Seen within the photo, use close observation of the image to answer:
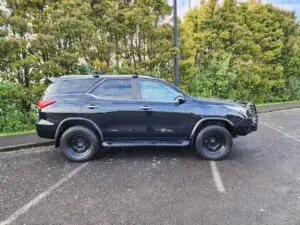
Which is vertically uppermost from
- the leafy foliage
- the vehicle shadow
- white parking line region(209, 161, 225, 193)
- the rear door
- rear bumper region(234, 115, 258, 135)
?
the leafy foliage

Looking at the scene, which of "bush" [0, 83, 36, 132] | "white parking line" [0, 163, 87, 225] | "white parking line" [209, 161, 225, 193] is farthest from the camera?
"bush" [0, 83, 36, 132]

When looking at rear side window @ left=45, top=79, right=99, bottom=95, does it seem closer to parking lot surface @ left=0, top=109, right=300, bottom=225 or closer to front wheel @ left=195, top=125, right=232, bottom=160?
parking lot surface @ left=0, top=109, right=300, bottom=225

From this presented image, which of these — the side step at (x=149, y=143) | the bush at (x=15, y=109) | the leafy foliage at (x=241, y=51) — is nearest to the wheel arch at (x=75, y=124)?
the side step at (x=149, y=143)

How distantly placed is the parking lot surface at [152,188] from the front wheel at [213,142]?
7.2 inches

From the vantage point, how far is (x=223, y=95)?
12539 millimetres

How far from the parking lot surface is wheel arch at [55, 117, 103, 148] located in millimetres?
572

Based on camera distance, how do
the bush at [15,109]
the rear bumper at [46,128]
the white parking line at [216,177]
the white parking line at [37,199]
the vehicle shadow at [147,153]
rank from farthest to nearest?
the bush at [15,109] → the vehicle shadow at [147,153] → the rear bumper at [46,128] → the white parking line at [216,177] → the white parking line at [37,199]

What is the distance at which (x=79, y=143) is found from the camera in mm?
5027

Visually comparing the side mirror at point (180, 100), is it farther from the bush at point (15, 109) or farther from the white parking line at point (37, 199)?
the bush at point (15, 109)

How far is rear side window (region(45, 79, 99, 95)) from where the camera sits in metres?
4.92

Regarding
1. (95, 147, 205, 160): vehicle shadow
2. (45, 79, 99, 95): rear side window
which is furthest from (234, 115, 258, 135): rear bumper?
(45, 79, 99, 95): rear side window

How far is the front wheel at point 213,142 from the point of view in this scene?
16.2ft

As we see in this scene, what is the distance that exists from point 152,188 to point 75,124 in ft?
7.13

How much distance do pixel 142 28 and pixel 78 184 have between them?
706 centimetres
